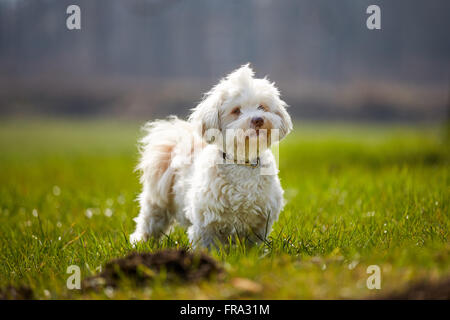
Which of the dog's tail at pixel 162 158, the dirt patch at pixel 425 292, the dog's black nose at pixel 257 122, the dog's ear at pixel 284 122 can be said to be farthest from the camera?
the dog's tail at pixel 162 158

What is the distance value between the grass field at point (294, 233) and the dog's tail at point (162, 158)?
0.44 metres

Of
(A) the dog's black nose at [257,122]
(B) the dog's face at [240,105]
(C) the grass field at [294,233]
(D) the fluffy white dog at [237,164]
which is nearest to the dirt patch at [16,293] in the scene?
(C) the grass field at [294,233]

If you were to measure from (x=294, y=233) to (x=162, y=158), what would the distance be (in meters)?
1.49

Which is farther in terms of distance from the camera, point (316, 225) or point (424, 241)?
point (316, 225)

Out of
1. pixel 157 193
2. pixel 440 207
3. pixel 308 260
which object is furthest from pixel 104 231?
pixel 440 207

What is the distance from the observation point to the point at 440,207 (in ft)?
13.4

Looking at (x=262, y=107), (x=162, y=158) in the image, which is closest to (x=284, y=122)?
(x=262, y=107)

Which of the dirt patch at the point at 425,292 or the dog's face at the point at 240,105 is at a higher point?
the dog's face at the point at 240,105

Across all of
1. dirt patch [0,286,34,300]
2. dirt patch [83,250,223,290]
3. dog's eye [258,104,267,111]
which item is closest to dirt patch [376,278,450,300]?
dirt patch [83,250,223,290]

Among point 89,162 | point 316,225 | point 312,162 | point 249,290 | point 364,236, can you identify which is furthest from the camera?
point 89,162

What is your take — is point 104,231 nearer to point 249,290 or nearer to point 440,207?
point 249,290

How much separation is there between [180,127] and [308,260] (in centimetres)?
217

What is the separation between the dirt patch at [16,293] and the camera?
2758mm

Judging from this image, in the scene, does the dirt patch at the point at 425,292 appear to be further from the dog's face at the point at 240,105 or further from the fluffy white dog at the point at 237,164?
the dog's face at the point at 240,105
